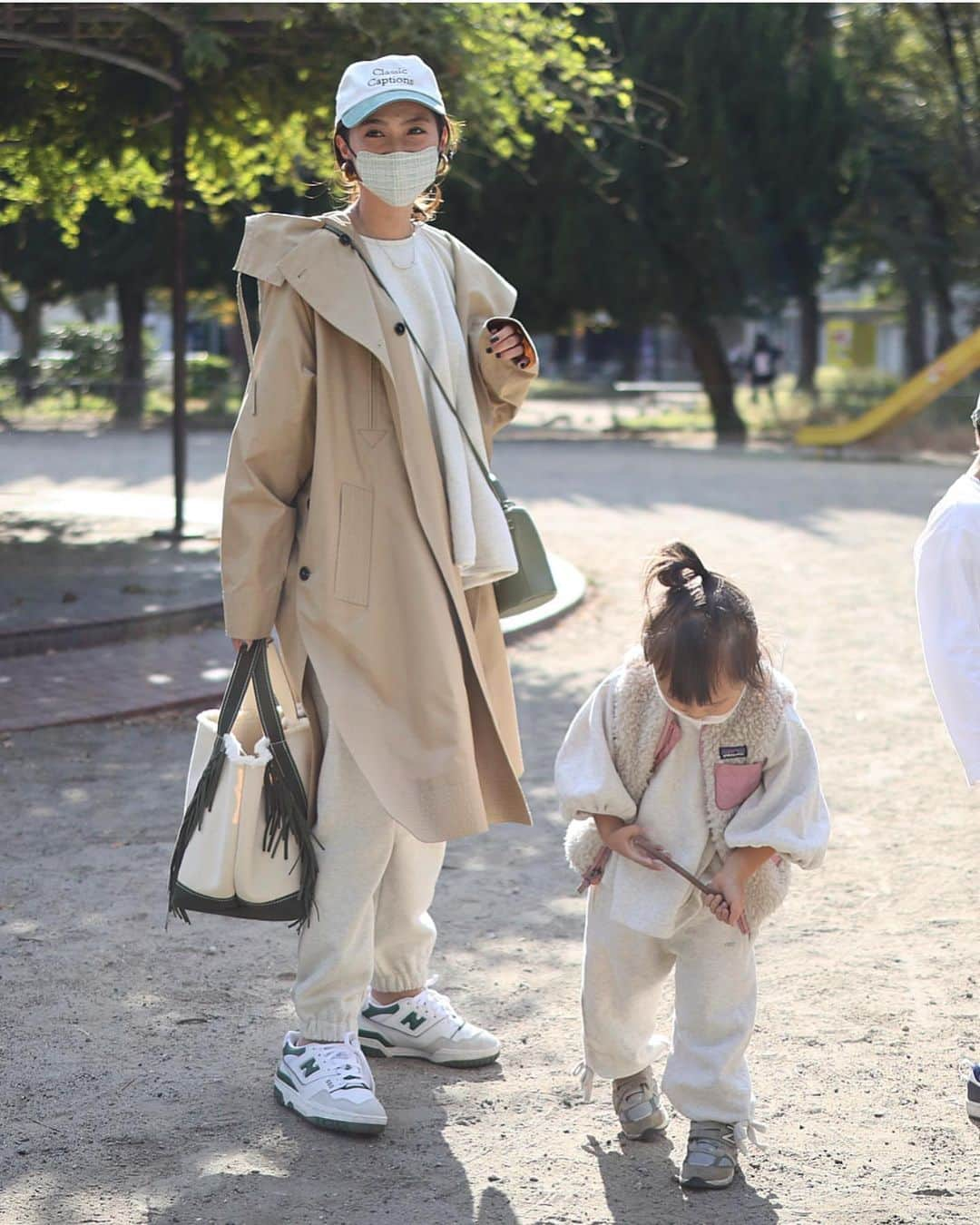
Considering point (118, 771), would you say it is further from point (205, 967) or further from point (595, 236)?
point (595, 236)

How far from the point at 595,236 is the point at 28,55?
56.4 feet

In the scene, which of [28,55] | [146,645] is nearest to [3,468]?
[28,55]

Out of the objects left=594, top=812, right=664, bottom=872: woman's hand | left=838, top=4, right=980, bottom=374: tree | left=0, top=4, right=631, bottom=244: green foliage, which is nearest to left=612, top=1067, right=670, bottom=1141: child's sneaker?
left=594, top=812, right=664, bottom=872: woman's hand

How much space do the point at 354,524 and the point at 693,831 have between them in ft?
2.88

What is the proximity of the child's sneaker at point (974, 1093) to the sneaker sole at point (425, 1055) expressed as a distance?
1.00 metres

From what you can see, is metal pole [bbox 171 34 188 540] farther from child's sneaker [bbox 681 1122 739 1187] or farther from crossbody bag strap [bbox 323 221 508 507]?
child's sneaker [bbox 681 1122 739 1187]

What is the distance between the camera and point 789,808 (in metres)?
3.04

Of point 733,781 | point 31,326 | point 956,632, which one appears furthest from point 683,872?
point 31,326

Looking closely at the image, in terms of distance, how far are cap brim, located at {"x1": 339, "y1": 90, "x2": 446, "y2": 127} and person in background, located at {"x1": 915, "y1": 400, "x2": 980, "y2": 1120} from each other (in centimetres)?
126

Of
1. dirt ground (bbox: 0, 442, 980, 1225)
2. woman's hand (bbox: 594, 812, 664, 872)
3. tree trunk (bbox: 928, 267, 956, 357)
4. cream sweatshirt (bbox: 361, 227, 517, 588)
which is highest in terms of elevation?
tree trunk (bbox: 928, 267, 956, 357)

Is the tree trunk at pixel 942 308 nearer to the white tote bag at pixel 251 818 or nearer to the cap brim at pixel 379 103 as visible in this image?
the cap brim at pixel 379 103

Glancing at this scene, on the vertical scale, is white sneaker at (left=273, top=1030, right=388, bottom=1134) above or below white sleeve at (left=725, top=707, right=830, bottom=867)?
below

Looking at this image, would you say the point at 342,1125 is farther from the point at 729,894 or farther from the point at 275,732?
the point at 729,894

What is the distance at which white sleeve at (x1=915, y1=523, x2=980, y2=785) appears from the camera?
3221 millimetres
